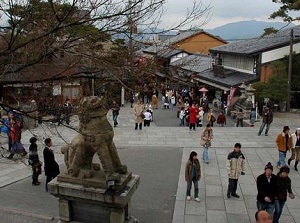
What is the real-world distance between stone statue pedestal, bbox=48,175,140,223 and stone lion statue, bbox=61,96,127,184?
29 cm

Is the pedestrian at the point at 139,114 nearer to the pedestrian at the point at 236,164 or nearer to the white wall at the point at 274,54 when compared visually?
the pedestrian at the point at 236,164

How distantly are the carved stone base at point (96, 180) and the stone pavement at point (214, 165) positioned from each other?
0.94 metres

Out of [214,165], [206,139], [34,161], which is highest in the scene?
[206,139]

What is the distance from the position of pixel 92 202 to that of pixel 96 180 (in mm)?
470

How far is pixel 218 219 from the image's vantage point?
26.9 feet

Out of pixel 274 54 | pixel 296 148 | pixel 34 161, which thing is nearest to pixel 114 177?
pixel 34 161

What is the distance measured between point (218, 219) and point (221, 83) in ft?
70.6

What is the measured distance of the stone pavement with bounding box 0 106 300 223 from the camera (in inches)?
333

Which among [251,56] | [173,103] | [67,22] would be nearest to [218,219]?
[67,22]

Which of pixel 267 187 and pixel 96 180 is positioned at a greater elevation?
pixel 96 180

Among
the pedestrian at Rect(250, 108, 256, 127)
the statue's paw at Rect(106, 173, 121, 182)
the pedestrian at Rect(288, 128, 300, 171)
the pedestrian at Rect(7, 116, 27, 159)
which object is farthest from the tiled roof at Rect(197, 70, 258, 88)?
the statue's paw at Rect(106, 173, 121, 182)

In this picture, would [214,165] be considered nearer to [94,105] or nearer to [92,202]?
[92,202]

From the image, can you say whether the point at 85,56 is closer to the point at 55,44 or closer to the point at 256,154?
the point at 55,44

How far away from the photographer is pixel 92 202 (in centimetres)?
699
